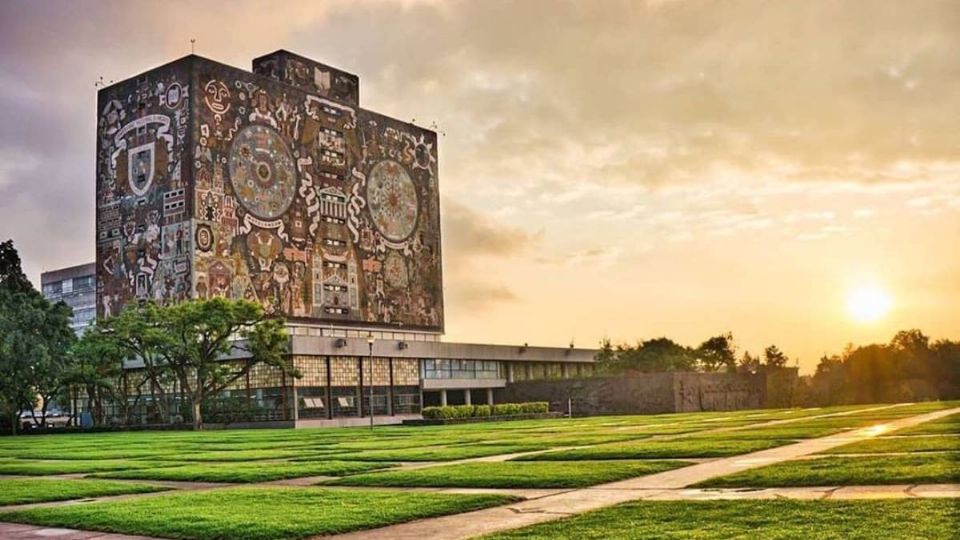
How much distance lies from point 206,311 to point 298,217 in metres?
20.3

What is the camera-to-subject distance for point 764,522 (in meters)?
10.5

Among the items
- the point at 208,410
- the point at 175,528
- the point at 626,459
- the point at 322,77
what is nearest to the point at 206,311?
the point at 208,410

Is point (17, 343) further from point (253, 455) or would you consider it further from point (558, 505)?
point (558, 505)

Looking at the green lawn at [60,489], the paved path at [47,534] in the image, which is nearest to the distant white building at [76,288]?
the green lawn at [60,489]

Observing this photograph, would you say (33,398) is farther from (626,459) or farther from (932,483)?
(932,483)

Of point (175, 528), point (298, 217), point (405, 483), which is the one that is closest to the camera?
point (175, 528)

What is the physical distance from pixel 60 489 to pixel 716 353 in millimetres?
96961

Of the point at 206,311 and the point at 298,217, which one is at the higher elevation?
the point at 298,217

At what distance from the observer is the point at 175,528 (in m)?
12.4

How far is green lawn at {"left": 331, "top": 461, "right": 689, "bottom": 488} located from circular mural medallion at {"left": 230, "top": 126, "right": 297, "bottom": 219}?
6060 centimetres

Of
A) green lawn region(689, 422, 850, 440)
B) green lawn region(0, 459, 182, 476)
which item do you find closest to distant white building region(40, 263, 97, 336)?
green lawn region(0, 459, 182, 476)

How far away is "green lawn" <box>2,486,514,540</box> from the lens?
1202 cm

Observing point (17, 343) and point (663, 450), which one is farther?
point (17, 343)

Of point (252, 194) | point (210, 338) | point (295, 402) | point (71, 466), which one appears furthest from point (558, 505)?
point (252, 194)
